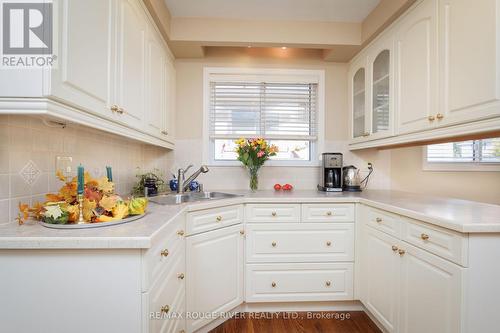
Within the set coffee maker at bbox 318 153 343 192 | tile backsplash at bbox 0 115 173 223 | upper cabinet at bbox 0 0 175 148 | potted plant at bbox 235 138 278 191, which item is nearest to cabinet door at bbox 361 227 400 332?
coffee maker at bbox 318 153 343 192

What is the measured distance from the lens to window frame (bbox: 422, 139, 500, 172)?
→ 2.08 meters

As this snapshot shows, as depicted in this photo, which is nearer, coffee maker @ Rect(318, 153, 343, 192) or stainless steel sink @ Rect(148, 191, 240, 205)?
stainless steel sink @ Rect(148, 191, 240, 205)

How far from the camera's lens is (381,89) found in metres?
1.97

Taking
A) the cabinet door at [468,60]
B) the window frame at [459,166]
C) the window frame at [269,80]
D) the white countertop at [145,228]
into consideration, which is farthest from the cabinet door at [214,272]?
the window frame at [459,166]

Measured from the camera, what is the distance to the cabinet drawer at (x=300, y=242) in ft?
6.03

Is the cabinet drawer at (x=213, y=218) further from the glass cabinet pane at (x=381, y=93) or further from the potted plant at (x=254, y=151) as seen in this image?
the glass cabinet pane at (x=381, y=93)

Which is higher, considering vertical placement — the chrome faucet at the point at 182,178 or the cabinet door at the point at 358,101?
the cabinet door at the point at 358,101

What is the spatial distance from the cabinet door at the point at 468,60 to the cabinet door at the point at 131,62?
1.80m

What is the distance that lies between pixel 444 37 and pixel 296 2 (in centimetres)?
107

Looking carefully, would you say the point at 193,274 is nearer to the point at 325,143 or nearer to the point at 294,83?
the point at 325,143

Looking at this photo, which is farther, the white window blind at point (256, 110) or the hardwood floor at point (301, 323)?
the white window blind at point (256, 110)

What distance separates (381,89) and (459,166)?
114 centimetres

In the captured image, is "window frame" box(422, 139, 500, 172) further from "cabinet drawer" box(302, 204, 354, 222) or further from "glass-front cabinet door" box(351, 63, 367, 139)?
"cabinet drawer" box(302, 204, 354, 222)

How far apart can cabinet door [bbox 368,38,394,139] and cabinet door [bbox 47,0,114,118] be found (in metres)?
1.90
